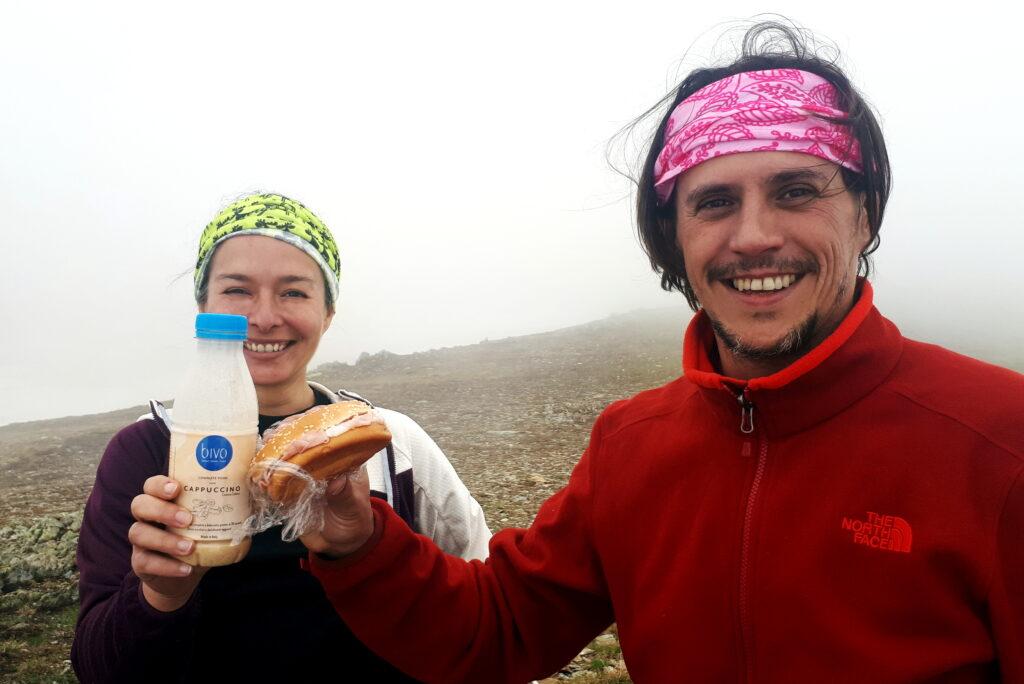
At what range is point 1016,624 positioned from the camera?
6.10ft

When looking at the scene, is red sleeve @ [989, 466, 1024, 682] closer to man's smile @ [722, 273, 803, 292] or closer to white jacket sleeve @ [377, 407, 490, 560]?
man's smile @ [722, 273, 803, 292]

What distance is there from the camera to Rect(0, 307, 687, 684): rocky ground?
6223 millimetres

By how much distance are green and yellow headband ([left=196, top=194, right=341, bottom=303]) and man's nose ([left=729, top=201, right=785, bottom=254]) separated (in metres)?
2.07

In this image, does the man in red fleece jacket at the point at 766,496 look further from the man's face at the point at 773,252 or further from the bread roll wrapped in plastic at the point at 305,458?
the bread roll wrapped in plastic at the point at 305,458

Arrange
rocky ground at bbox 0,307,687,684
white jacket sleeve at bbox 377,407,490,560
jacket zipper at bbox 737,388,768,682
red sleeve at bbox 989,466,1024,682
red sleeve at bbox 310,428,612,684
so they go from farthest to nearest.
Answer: rocky ground at bbox 0,307,687,684, white jacket sleeve at bbox 377,407,490,560, red sleeve at bbox 310,428,612,684, jacket zipper at bbox 737,388,768,682, red sleeve at bbox 989,466,1024,682

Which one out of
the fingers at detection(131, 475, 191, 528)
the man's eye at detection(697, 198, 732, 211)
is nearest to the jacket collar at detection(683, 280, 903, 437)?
the man's eye at detection(697, 198, 732, 211)

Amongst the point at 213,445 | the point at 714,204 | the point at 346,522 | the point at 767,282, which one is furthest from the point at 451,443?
the point at 213,445

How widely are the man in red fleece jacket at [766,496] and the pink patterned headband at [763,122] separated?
0.04 ft

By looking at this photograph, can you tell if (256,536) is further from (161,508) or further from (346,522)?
(161,508)

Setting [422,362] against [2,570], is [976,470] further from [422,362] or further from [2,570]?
[422,362]

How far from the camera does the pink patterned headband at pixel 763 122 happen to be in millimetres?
2557

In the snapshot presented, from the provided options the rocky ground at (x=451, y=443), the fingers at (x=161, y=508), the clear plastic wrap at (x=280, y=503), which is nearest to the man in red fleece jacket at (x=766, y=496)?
the clear plastic wrap at (x=280, y=503)

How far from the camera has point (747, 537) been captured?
7.43ft

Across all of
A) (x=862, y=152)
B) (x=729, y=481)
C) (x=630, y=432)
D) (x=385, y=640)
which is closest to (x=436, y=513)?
(x=385, y=640)
